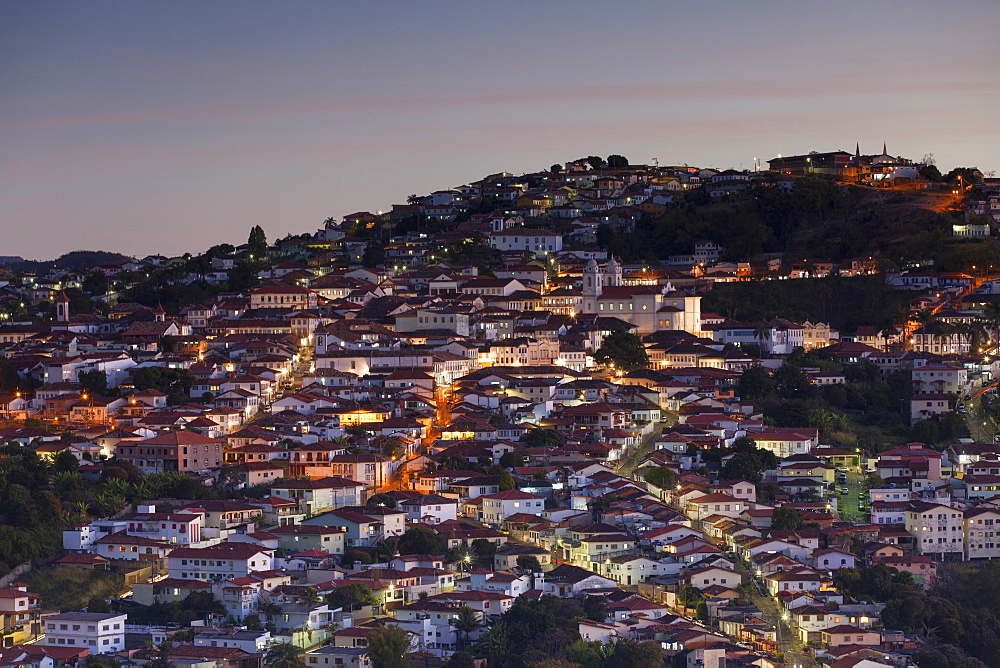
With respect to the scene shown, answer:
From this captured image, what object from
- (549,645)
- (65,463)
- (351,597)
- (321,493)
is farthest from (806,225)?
(549,645)

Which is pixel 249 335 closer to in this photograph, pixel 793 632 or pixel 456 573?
pixel 456 573

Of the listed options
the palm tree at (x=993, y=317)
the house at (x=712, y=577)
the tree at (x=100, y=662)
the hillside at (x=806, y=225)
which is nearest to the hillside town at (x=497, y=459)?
the house at (x=712, y=577)

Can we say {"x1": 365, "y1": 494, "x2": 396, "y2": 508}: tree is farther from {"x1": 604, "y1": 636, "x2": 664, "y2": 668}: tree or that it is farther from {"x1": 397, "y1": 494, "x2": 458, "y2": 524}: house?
{"x1": 604, "y1": 636, "x2": 664, "y2": 668}: tree

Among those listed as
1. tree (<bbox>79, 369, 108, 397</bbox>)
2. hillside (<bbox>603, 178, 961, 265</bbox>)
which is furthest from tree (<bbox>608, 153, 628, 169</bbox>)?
tree (<bbox>79, 369, 108, 397</bbox>)

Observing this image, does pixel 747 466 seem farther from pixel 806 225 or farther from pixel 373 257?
pixel 806 225

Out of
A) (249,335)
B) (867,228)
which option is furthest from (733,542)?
(867,228)

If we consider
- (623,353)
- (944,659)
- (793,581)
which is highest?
(623,353)

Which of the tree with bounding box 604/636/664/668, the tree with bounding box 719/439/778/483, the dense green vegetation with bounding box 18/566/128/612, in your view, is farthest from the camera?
the tree with bounding box 719/439/778/483
